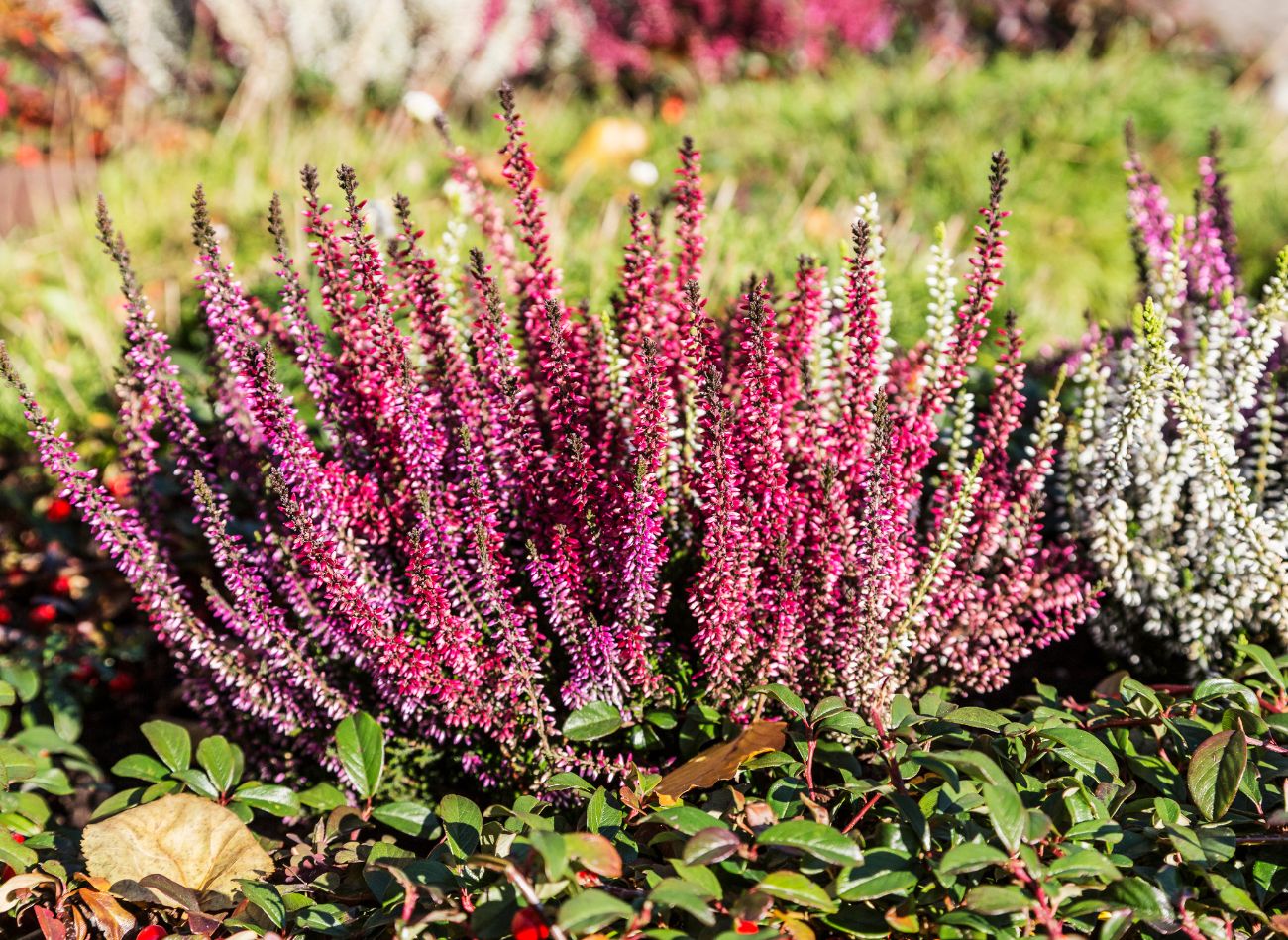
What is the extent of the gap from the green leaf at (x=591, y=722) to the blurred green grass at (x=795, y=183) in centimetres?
202

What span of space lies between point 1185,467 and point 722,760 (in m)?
1.13

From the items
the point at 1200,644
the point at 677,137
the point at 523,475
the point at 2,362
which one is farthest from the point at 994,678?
the point at 677,137

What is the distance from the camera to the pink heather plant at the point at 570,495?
1.84 metres

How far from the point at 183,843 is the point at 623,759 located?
0.85 meters

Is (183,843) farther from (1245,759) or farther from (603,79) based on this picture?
(603,79)

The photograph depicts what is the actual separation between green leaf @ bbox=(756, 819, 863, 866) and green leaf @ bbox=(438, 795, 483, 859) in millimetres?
530

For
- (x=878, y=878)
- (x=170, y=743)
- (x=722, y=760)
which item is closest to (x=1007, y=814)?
(x=878, y=878)

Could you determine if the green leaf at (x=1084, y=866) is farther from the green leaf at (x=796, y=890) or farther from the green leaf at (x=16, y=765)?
the green leaf at (x=16, y=765)

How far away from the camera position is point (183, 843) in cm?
196

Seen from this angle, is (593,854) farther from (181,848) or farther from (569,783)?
(181,848)

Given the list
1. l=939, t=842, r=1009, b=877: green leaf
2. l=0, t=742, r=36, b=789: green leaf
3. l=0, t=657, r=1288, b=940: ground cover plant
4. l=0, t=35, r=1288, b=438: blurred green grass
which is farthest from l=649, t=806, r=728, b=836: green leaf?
l=0, t=35, r=1288, b=438: blurred green grass

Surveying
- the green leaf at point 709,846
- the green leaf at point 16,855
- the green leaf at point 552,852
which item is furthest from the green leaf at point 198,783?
the green leaf at point 709,846

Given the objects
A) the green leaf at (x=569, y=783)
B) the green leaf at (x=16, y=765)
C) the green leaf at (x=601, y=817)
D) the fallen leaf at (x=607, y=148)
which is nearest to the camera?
the green leaf at (x=601, y=817)

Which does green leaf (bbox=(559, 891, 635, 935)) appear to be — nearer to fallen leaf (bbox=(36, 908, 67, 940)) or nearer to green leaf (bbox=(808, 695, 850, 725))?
green leaf (bbox=(808, 695, 850, 725))
